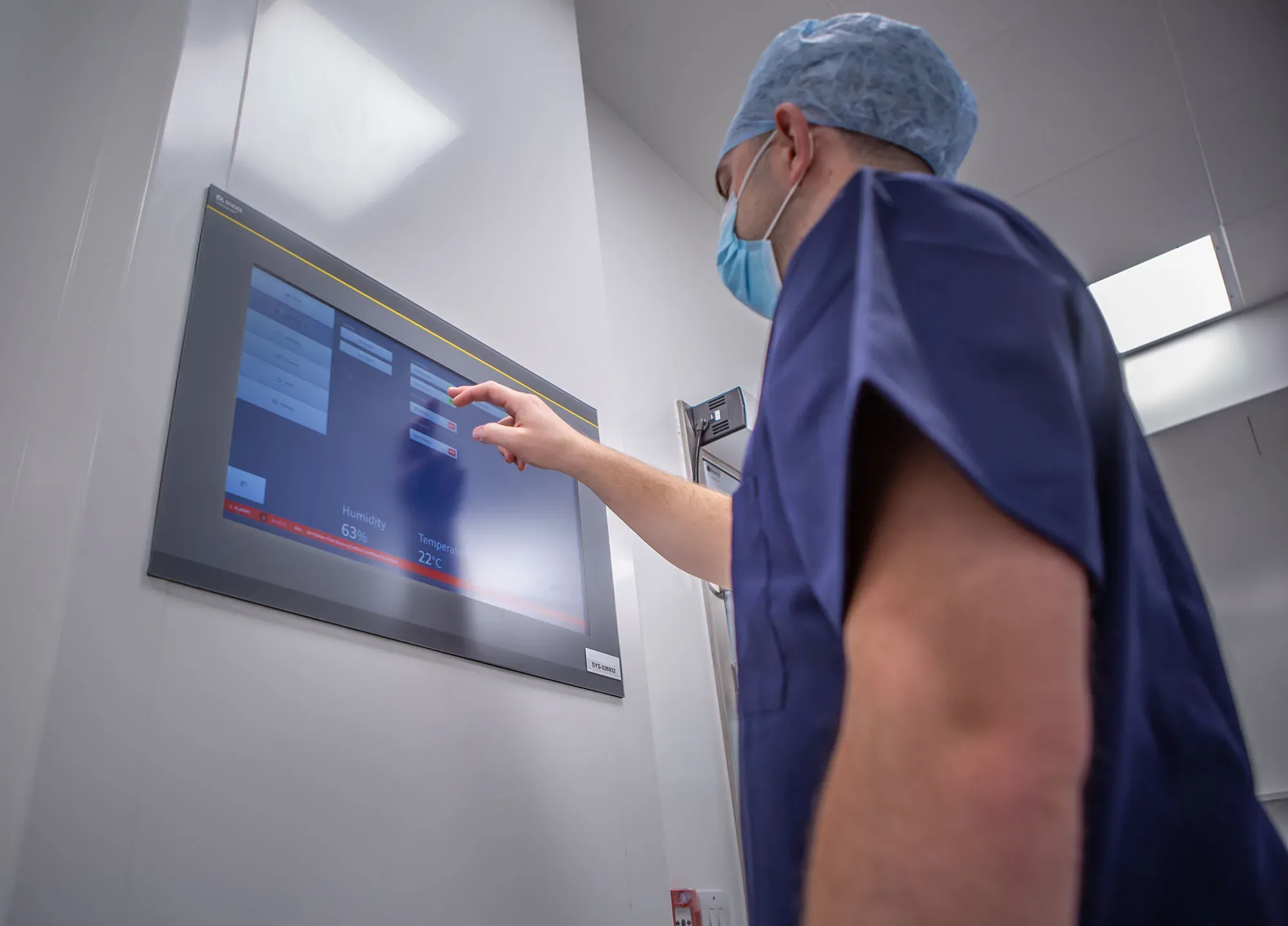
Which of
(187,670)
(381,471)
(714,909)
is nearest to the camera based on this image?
(187,670)

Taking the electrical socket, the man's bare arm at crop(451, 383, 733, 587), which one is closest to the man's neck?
the man's bare arm at crop(451, 383, 733, 587)

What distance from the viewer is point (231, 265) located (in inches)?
38.8

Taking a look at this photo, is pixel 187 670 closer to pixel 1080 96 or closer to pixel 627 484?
pixel 627 484

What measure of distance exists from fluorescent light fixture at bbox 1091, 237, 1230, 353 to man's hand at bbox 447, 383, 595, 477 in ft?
9.83

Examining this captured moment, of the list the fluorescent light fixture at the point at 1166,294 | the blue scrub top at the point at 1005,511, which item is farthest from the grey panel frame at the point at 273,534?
the fluorescent light fixture at the point at 1166,294

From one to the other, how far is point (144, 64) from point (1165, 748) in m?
1.19

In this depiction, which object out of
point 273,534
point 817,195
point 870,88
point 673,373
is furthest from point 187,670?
point 673,373

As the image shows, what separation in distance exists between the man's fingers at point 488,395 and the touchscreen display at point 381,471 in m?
0.03

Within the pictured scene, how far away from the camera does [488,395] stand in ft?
4.08

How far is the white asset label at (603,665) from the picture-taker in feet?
4.34

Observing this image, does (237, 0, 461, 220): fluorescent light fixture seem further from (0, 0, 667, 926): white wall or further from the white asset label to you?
the white asset label

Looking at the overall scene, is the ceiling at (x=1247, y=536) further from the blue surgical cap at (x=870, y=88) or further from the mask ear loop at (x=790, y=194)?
the mask ear loop at (x=790, y=194)

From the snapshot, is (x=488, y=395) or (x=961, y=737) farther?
(x=488, y=395)

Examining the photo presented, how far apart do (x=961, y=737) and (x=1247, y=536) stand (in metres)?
4.00
